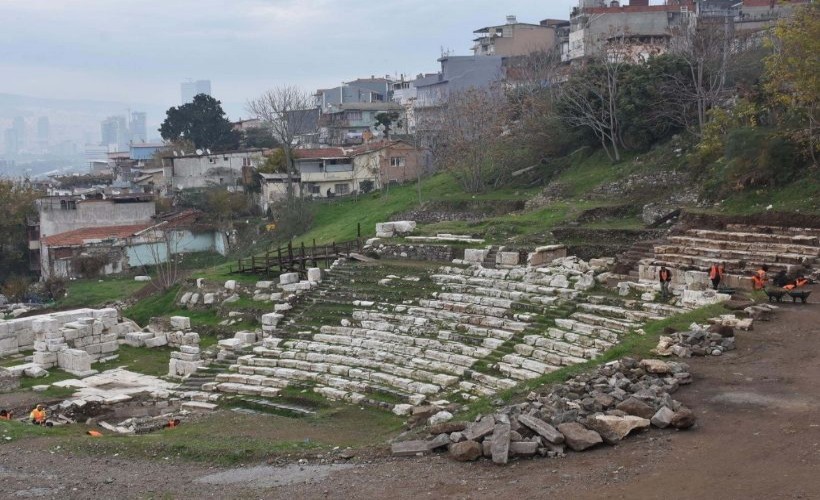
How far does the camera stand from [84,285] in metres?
42.1

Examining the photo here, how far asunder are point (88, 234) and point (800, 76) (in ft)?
121

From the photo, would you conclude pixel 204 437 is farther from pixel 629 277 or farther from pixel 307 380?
pixel 629 277

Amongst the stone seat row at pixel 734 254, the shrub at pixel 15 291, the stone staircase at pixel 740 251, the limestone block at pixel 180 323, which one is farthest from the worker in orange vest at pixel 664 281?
the shrub at pixel 15 291

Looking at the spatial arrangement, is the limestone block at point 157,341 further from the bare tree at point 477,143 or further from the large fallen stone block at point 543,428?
the large fallen stone block at point 543,428

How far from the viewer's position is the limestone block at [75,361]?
25578 millimetres

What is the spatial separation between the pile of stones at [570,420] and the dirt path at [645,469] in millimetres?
190

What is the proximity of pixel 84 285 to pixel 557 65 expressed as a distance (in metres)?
31.0

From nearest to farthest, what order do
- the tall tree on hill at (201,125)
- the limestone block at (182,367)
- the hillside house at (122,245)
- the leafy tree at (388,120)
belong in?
the limestone block at (182,367) < the hillside house at (122,245) < the leafy tree at (388,120) < the tall tree on hill at (201,125)

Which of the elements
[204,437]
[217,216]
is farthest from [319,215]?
[204,437]

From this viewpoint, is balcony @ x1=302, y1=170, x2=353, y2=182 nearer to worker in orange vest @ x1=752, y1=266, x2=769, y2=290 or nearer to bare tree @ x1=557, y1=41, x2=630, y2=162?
bare tree @ x1=557, y1=41, x2=630, y2=162

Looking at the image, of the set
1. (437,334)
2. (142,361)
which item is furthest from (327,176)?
(437,334)

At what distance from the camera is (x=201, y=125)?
70312mm

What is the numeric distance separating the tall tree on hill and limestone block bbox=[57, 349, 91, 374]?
45574 mm

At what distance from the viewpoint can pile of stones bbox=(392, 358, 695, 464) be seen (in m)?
11.4
